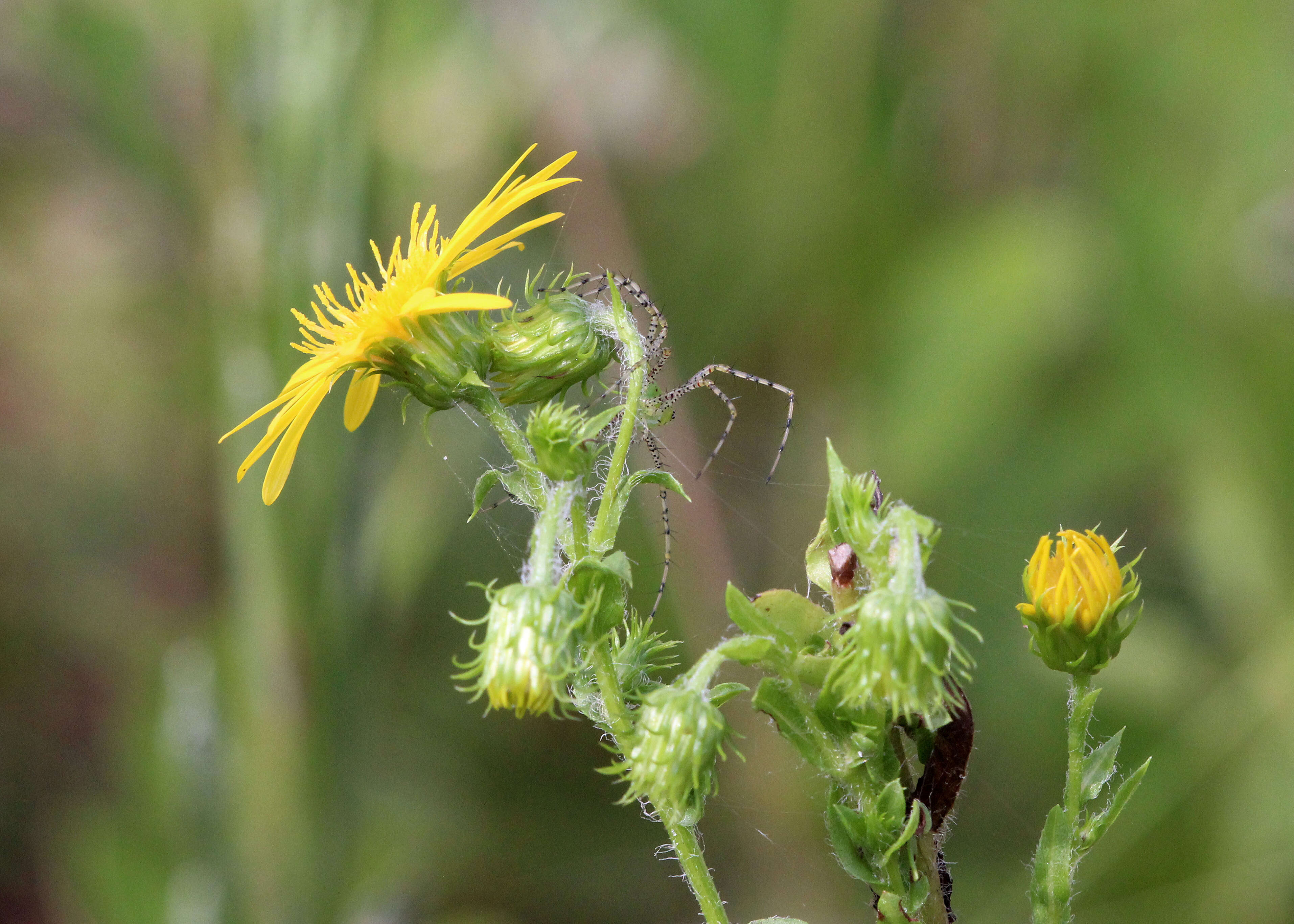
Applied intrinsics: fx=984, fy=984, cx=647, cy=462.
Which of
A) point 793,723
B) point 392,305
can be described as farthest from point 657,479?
point 392,305

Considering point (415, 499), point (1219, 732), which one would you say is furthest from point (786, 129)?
point (1219, 732)

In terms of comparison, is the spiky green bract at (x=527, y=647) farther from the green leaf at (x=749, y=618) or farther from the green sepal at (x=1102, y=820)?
the green sepal at (x=1102, y=820)

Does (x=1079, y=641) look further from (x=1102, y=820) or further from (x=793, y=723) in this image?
(x=793, y=723)

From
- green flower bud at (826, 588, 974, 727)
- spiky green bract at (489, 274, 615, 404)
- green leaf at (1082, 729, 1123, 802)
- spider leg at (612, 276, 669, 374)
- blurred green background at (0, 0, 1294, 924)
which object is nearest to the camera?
green flower bud at (826, 588, 974, 727)

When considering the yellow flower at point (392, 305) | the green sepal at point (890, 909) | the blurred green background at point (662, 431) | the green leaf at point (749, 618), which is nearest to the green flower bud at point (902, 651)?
the green leaf at point (749, 618)

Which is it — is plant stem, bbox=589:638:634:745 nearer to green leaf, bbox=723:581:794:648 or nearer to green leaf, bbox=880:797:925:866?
green leaf, bbox=723:581:794:648

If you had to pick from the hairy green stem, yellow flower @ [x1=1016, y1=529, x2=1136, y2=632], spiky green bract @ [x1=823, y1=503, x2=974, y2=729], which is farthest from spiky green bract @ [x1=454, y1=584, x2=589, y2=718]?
yellow flower @ [x1=1016, y1=529, x2=1136, y2=632]
